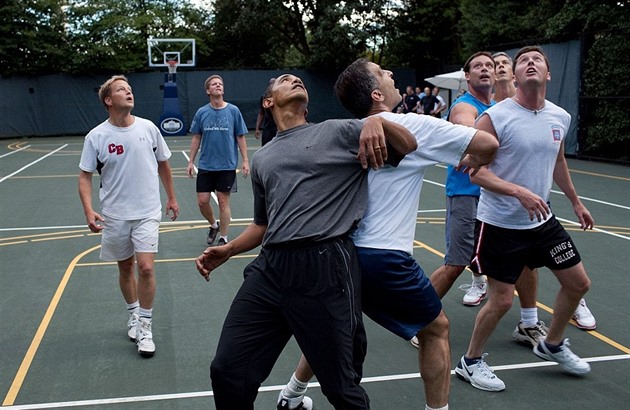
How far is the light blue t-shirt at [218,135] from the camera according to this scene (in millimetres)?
8633

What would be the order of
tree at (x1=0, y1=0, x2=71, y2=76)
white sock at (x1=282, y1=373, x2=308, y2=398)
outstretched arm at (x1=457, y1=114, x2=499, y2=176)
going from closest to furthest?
1. outstretched arm at (x1=457, y1=114, x2=499, y2=176)
2. white sock at (x1=282, y1=373, x2=308, y2=398)
3. tree at (x1=0, y1=0, x2=71, y2=76)

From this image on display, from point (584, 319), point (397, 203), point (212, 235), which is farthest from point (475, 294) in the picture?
point (212, 235)

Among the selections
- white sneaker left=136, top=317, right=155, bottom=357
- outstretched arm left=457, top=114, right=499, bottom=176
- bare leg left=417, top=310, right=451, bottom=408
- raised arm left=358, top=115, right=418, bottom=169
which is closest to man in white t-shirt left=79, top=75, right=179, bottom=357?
white sneaker left=136, top=317, right=155, bottom=357

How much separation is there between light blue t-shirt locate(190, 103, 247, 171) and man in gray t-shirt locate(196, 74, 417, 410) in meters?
5.54

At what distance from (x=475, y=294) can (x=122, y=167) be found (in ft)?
10.3

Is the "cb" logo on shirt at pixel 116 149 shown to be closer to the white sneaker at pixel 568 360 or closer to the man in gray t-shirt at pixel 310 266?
the man in gray t-shirt at pixel 310 266

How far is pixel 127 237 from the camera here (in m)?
5.12

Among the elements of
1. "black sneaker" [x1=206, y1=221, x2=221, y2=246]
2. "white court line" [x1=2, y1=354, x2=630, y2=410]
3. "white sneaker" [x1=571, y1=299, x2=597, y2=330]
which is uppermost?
"white sneaker" [x1=571, y1=299, x2=597, y2=330]

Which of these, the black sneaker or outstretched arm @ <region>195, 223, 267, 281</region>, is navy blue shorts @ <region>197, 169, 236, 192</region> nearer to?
the black sneaker

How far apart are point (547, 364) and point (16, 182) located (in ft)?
42.7

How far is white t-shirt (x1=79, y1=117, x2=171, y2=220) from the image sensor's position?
509cm

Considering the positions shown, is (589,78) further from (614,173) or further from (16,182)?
(16,182)

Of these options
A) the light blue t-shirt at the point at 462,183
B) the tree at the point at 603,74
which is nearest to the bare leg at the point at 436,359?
the light blue t-shirt at the point at 462,183

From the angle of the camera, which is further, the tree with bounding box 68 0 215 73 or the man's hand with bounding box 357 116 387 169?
the tree with bounding box 68 0 215 73
